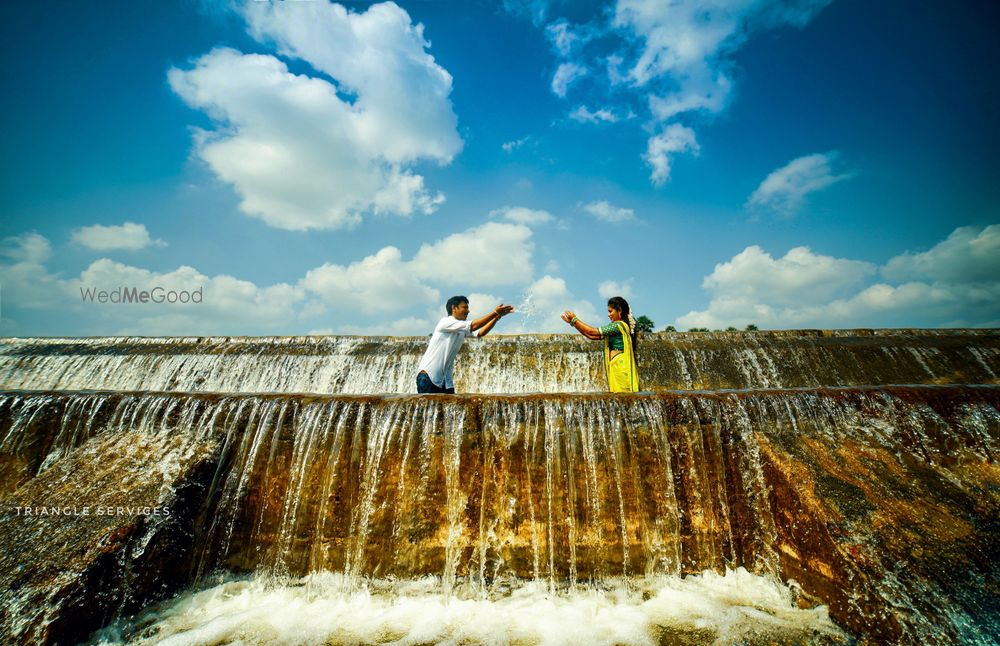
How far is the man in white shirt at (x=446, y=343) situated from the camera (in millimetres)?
5879

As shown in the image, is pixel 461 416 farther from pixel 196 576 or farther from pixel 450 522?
pixel 196 576

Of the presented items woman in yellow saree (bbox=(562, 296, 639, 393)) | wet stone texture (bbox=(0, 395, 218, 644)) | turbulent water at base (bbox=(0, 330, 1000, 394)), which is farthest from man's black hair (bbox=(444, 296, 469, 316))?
turbulent water at base (bbox=(0, 330, 1000, 394))

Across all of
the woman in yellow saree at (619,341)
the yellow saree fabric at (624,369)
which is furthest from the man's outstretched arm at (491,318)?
the yellow saree fabric at (624,369)

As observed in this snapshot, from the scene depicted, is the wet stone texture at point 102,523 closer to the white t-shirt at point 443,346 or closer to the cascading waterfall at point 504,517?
the cascading waterfall at point 504,517

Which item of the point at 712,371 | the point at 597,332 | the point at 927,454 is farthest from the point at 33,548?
the point at 712,371

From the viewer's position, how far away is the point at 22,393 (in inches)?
232

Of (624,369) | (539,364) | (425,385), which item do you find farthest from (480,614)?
(539,364)

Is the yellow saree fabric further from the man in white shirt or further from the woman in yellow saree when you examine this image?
the man in white shirt

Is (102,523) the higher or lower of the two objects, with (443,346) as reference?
lower

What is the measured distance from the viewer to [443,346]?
6.02 meters

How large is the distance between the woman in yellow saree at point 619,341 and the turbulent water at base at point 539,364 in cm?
607

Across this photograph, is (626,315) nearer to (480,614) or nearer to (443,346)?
(443,346)

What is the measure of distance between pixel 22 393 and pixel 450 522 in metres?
6.43

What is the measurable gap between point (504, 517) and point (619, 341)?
2860mm
